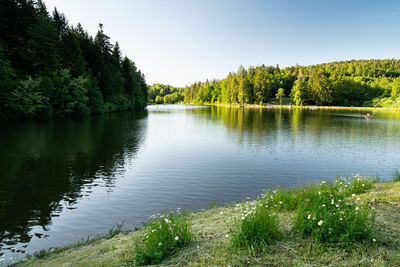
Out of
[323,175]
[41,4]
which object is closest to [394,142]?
[323,175]

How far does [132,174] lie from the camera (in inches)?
604

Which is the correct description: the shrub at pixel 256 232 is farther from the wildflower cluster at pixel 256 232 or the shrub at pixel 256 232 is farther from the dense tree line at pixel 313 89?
the dense tree line at pixel 313 89

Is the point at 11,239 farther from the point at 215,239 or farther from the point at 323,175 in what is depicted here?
the point at 323,175

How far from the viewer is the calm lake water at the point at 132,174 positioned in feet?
30.0

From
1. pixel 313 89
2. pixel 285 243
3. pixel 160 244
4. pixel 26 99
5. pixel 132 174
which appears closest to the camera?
pixel 285 243

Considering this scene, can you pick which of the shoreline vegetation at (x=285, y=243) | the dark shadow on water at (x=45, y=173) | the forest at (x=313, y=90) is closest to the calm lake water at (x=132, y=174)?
the dark shadow on water at (x=45, y=173)

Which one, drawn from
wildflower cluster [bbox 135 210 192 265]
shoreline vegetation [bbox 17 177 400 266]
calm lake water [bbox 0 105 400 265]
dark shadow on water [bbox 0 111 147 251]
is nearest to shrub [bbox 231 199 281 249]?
shoreline vegetation [bbox 17 177 400 266]

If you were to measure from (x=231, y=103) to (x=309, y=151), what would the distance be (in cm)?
12506

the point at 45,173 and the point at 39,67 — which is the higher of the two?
the point at 39,67

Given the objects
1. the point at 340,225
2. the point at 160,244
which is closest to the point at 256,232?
the point at 340,225

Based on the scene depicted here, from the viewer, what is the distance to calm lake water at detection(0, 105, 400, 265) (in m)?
9.16

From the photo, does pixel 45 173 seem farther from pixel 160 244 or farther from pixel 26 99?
pixel 26 99

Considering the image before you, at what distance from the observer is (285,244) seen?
4590mm

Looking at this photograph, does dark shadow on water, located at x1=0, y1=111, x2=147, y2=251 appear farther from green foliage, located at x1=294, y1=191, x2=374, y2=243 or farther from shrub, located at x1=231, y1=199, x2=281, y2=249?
green foliage, located at x1=294, y1=191, x2=374, y2=243
